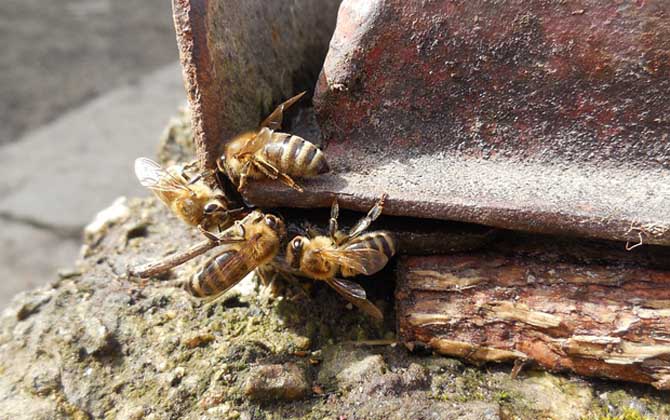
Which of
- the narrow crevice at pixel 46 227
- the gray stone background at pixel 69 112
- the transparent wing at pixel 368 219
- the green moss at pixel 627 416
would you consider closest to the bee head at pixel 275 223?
the transparent wing at pixel 368 219

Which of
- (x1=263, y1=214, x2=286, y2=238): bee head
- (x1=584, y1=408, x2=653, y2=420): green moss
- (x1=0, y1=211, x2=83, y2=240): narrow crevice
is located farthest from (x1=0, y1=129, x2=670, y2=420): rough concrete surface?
(x1=0, y1=211, x2=83, y2=240): narrow crevice

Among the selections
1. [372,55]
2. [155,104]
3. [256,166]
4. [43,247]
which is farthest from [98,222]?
[155,104]

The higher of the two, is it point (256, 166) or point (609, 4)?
point (609, 4)

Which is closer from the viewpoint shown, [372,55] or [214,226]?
[372,55]

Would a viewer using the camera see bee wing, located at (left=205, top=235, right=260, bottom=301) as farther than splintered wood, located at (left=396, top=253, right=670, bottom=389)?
Yes

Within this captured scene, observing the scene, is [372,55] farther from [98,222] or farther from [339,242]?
[98,222]

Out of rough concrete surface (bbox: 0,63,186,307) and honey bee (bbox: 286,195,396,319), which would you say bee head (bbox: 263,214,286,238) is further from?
Answer: rough concrete surface (bbox: 0,63,186,307)

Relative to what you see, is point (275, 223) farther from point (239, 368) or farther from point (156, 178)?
point (156, 178)

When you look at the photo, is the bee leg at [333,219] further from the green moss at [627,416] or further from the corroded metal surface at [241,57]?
the green moss at [627,416]
